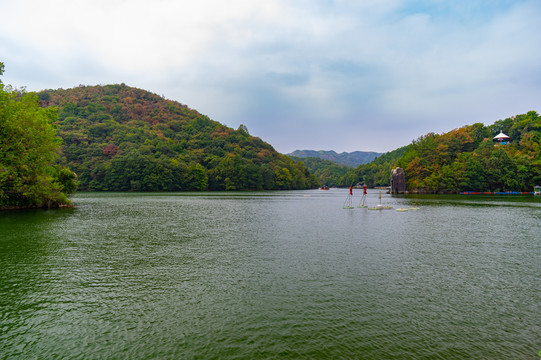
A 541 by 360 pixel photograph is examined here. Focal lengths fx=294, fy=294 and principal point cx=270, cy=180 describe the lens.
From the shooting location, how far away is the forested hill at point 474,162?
3750 inches

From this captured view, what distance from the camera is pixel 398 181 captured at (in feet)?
365

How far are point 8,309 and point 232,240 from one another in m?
12.0

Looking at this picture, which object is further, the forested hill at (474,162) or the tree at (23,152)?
the forested hill at (474,162)

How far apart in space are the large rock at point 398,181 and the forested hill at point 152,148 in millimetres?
58302

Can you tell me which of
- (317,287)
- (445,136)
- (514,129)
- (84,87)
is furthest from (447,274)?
(84,87)

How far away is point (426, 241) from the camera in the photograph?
19.7 metres

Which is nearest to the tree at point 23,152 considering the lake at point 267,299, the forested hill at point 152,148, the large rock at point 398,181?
the lake at point 267,299

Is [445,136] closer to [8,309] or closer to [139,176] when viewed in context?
[139,176]

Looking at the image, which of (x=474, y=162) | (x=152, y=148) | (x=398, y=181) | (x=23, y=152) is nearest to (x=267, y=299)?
(x=23, y=152)

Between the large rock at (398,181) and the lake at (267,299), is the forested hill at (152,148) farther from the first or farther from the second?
the lake at (267,299)

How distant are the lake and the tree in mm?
18181

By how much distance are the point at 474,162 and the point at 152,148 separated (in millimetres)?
123773

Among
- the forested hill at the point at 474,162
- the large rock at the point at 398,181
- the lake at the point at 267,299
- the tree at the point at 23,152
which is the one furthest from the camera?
the large rock at the point at 398,181

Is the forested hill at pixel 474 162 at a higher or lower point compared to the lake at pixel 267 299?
higher
